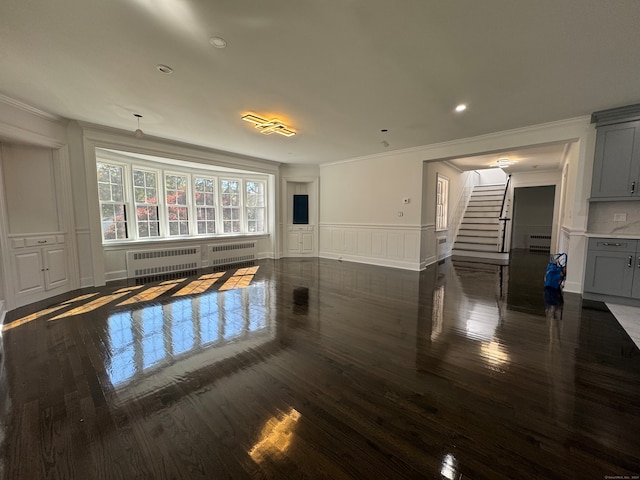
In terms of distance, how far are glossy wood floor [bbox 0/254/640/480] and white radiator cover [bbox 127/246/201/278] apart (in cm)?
171

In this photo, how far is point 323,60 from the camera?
2.59 m

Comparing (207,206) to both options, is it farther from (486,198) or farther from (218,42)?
(486,198)

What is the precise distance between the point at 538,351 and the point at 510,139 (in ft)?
12.5

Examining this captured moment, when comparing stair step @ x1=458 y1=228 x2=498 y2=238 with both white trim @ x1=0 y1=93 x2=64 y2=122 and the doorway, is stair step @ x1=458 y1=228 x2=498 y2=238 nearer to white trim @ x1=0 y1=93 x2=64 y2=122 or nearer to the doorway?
the doorway

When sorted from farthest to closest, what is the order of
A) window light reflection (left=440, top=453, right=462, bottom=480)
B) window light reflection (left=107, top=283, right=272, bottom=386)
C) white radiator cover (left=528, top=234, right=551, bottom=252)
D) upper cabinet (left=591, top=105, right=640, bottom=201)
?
white radiator cover (left=528, top=234, right=551, bottom=252) < upper cabinet (left=591, top=105, right=640, bottom=201) < window light reflection (left=107, top=283, right=272, bottom=386) < window light reflection (left=440, top=453, right=462, bottom=480)

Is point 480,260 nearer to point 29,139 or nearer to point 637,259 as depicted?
point 637,259

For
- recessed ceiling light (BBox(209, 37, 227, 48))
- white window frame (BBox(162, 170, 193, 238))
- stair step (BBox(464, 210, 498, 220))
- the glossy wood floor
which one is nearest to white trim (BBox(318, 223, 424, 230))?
the glossy wood floor

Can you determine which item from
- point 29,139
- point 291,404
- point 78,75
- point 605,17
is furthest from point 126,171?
point 605,17

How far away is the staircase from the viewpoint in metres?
7.81

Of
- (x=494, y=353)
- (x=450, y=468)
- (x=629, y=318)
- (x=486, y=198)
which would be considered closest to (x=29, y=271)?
(x=450, y=468)

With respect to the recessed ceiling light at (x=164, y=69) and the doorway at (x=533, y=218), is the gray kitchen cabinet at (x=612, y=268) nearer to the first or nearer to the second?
the recessed ceiling light at (x=164, y=69)

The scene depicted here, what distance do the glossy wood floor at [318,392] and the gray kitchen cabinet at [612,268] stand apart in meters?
0.32

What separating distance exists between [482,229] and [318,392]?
843 centimetres

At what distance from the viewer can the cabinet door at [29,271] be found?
12.3 ft
